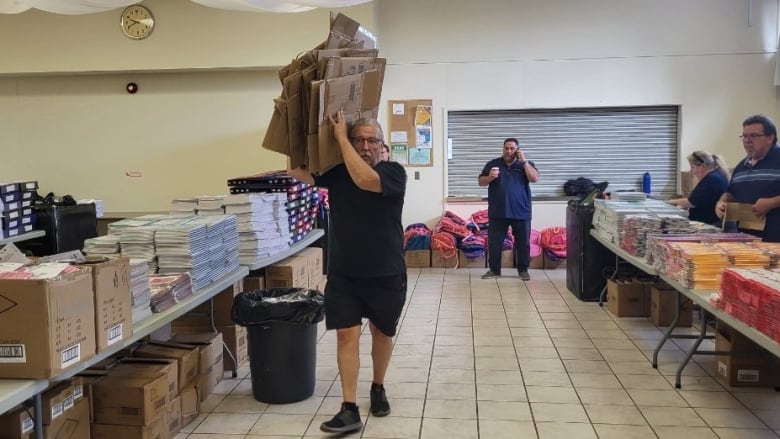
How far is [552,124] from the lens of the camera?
873 centimetres

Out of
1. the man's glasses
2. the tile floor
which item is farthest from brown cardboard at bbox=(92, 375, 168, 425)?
the man's glasses

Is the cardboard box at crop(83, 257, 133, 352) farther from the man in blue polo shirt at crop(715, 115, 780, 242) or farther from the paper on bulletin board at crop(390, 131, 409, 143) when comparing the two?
the paper on bulletin board at crop(390, 131, 409, 143)

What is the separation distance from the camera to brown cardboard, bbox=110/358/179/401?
3.15 m

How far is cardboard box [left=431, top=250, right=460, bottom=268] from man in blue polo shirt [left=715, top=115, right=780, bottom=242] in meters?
4.21

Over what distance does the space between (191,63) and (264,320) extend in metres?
5.14

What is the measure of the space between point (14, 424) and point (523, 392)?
2612mm

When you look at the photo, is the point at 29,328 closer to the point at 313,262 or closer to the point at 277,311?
the point at 277,311

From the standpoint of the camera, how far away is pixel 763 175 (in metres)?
4.37

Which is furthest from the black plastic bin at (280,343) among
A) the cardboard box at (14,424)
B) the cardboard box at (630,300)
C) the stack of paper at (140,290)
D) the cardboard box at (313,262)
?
the cardboard box at (630,300)

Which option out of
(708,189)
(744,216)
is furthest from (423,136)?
(744,216)

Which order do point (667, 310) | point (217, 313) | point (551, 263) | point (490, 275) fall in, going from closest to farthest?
point (217, 313) < point (667, 310) < point (490, 275) < point (551, 263)

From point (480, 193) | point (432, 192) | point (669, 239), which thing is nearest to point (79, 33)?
point (432, 192)

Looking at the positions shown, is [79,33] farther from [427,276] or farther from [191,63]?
[427,276]

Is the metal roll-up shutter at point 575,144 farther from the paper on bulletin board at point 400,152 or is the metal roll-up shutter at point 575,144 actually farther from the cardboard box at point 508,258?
the cardboard box at point 508,258
